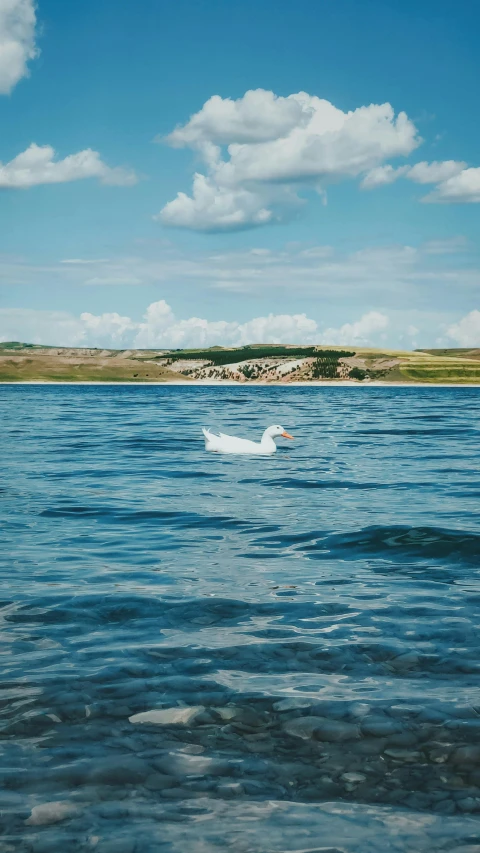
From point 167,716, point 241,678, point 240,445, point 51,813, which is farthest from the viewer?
point 240,445

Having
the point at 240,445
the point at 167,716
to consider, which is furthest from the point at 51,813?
the point at 240,445

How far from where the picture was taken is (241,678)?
6.50m

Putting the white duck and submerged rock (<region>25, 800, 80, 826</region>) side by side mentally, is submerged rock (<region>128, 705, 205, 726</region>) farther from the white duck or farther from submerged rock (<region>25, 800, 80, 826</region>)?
the white duck

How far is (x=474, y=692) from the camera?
241 inches

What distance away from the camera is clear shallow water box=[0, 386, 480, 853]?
4.47m

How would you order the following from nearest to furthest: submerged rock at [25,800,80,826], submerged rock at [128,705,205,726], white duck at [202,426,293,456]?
submerged rock at [25,800,80,826] < submerged rock at [128,705,205,726] < white duck at [202,426,293,456]

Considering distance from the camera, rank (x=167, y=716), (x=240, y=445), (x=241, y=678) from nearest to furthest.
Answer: (x=167, y=716)
(x=241, y=678)
(x=240, y=445)

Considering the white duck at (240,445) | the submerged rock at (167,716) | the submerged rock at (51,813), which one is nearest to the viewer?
the submerged rock at (51,813)

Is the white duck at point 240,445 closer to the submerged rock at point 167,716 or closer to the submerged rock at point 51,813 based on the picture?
the submerged rock at point 167,716

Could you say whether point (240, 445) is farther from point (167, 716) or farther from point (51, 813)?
point (51, 813)

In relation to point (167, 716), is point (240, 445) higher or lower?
higher

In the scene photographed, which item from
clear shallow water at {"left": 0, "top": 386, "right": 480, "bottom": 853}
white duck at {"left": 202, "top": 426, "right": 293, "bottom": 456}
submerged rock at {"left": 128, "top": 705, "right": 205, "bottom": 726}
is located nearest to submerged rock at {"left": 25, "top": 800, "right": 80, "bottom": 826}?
clear shallow water at {"left": 0, "top": 386, "right": 480, "bottom": 853}

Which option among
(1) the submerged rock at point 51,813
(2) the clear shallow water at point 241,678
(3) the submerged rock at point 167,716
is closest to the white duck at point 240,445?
(2) the clear shallow water at point 241,678

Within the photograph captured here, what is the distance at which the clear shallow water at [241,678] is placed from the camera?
14.7 ft
